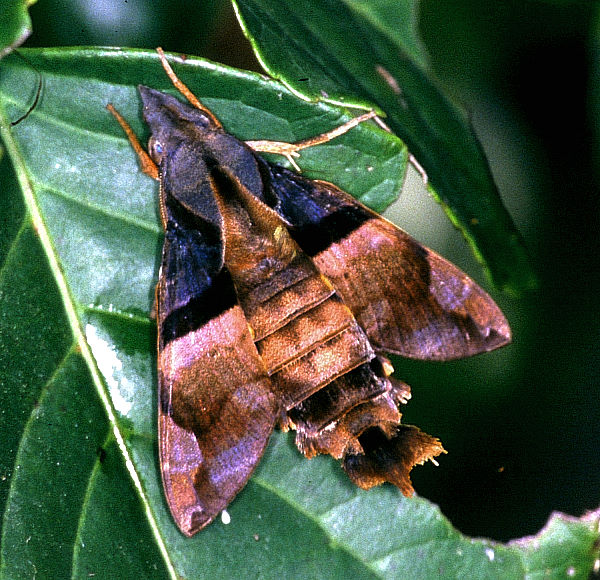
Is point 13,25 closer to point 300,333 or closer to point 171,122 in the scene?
point 171,122

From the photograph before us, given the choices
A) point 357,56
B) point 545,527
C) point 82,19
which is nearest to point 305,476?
point 545,527

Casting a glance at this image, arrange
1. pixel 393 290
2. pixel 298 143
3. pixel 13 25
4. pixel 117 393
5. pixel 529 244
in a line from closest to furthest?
pixel 13 25 < pixel 117 393 < pixel 298 143 < pixel 393 290 < pixel 529 244

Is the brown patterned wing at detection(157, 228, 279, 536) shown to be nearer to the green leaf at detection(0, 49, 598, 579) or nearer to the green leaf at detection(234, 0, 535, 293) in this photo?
the green leaf at detection(0, 49, 598, 579)

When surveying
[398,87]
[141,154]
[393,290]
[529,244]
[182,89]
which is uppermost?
[182,89]

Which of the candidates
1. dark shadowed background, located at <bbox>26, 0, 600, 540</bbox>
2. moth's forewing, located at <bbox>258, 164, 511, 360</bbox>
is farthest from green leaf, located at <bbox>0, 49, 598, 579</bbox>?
dark shadowed background, located at <bbox>26, 0, 600, 540</bbox>

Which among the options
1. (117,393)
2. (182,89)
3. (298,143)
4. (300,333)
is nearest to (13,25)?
(182,89)

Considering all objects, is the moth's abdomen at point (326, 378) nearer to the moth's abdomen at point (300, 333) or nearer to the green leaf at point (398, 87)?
the moth's abdomen at point (300, 333)

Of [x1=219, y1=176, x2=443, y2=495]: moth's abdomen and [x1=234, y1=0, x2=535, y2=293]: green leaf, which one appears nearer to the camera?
[x1=234, y1=0, x2=535, y2=293]: green leaf
